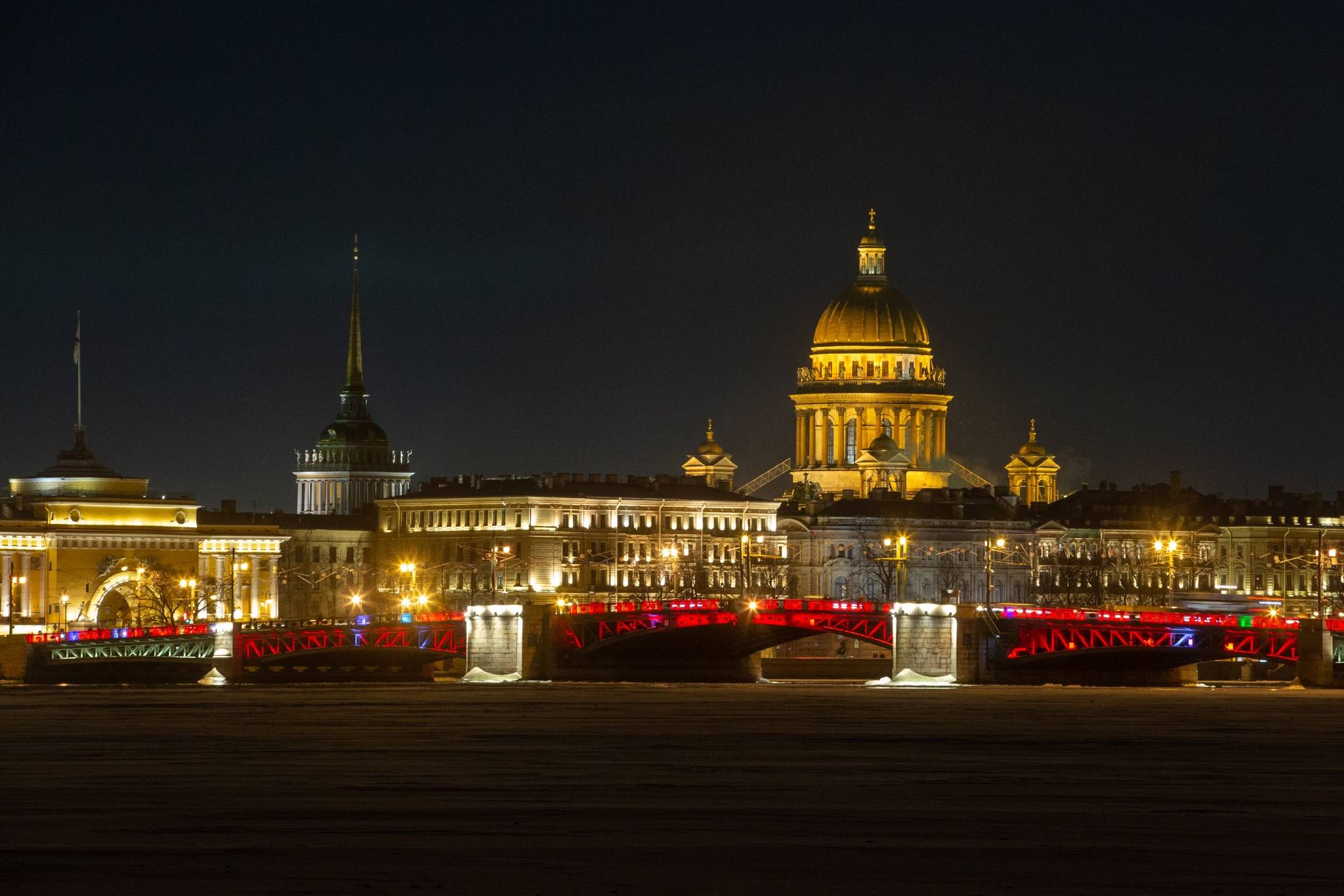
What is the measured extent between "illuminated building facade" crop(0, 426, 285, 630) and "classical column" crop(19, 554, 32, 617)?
0.15 ft

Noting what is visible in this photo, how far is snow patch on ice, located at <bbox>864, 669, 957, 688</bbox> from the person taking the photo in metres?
117

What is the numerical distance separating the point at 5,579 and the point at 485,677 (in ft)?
187

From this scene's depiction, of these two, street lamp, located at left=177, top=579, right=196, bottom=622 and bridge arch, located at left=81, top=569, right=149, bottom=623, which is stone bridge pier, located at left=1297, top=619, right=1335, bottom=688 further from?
bridge arch, located at left=81, top=569, right=149, bottom=623

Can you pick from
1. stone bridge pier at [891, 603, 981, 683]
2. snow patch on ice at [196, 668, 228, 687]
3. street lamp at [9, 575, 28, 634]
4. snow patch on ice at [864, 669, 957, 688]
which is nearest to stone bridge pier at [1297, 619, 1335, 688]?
stone bridge pier at [891, 603, 981, 683]

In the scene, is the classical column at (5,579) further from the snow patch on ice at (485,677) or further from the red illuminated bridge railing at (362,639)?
the snow patch on ice at (485,677)

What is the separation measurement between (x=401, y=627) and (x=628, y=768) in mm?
58968

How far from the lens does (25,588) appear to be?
175375 millimetres

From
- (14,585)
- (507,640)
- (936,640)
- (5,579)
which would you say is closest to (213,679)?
(507,640)

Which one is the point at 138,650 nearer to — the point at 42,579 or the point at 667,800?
the point at 42,579

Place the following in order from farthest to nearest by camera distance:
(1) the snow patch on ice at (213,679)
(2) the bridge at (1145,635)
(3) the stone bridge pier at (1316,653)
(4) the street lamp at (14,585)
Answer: (4) the street lamp at (14,585) → (1) the snow patch on ice at (213,679) → (2) the bridge at (1145,635) → (3) the stone bridge pier at (1316,653)

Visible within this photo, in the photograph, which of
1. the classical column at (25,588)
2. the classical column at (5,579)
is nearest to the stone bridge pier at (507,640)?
the classical column at (5,579)

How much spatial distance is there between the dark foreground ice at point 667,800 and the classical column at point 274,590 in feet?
309

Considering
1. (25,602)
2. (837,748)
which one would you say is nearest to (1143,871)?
(837,748)

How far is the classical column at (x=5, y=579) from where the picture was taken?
569ft
